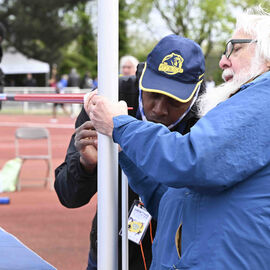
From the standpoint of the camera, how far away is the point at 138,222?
226cm

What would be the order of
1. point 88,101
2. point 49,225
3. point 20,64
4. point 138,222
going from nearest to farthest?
point 88,101, point 138,222, point 49,225, point 20,64

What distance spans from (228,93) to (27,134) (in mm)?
7030

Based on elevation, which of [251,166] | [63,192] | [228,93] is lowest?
[63,192]

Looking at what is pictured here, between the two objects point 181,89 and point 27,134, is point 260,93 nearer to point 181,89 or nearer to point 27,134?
point 181,89

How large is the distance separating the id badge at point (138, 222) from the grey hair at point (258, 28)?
2.78 feet

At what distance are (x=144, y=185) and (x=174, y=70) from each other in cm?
50

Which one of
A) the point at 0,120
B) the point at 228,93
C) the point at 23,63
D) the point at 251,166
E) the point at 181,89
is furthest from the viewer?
the point at 23,63

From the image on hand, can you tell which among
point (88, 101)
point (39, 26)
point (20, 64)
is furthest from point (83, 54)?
point (88, 101)

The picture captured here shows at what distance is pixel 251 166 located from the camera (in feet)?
4.68

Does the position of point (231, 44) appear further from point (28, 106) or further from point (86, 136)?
point (28, 106)

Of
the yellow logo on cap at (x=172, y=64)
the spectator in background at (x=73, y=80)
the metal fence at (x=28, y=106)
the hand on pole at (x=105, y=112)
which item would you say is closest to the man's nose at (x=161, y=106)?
the yellow logo on cap at (x=172, y=64)

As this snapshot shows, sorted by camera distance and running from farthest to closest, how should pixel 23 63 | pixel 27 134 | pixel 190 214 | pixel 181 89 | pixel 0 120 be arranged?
pixel 23 63, pixel 0 120, pixel 27 134, pixel 181 89, pixel 190 214

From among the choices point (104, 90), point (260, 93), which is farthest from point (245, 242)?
point (104, 90)

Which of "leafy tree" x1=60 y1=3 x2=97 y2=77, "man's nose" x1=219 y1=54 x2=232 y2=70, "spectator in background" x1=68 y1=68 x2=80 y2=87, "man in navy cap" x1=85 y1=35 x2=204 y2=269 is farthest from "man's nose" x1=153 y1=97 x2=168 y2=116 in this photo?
"leafy tree" x1=60 y1=3 x2=97 y2=77
